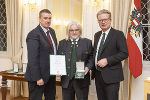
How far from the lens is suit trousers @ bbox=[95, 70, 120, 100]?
7.41 feet

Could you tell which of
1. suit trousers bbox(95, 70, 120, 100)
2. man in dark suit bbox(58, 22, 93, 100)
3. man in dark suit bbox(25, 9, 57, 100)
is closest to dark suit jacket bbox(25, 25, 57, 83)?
man in dark suit bbox(25, 9, 57, 100)

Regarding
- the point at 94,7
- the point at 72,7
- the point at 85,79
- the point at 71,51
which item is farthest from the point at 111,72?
the point at 72,7

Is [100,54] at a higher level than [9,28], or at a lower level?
lower

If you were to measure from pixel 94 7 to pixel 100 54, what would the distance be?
153 cm

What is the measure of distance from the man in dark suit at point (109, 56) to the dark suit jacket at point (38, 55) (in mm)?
649

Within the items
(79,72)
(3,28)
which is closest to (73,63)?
(79,72)

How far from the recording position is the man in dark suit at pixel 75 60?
92.6 inches

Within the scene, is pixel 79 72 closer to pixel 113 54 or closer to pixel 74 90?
pixel 74 90

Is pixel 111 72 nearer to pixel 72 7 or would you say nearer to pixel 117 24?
pixel 117 24

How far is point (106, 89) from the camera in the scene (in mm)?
2291

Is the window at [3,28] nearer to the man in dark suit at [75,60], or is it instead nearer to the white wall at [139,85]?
the man in dark suit at [75,60]

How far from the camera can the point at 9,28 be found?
14.1 feet

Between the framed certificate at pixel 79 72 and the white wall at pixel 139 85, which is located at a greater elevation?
the framed certificate at pixel 79 72

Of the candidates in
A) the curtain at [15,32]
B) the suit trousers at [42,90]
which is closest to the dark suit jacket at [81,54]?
the suit trousers at [42,90]
